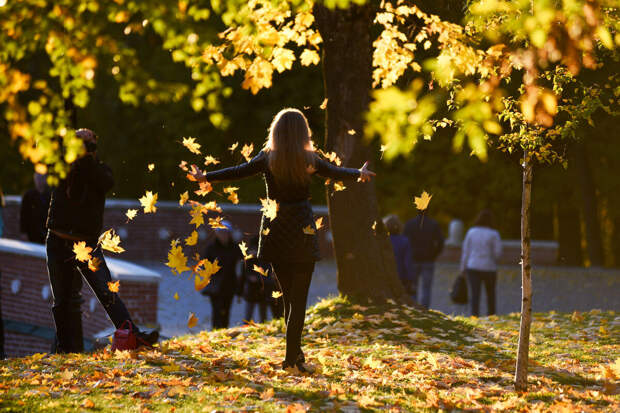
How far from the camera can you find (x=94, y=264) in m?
7.26

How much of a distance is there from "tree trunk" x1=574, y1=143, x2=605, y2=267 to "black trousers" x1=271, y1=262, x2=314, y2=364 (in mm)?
18448

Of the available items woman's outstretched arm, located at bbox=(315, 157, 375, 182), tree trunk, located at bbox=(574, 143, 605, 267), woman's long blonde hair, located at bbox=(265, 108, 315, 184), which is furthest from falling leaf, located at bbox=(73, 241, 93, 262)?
tree trunk, located at bbox=(574, 143, 605, 267)

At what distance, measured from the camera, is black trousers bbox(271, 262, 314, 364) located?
19.9 feet

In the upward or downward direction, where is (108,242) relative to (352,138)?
downward

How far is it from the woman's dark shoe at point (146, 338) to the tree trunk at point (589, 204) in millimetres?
17964

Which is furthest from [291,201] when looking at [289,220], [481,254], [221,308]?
[481,254]

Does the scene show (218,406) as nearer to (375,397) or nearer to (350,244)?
(375,397)

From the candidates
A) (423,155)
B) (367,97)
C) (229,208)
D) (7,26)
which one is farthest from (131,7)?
(423,155)

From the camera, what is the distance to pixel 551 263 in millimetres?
26391

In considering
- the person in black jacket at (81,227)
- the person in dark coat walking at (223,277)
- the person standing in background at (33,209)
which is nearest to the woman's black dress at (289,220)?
the person in black jacket at (81,227)

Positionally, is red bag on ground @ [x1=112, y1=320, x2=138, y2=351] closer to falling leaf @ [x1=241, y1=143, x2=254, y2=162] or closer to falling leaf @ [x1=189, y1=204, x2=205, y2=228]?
falling leaf @ [x1=189, y1=204, x2=205, y2=228]

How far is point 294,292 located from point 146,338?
6.56 feet

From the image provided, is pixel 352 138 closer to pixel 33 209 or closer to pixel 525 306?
pixel 525 306

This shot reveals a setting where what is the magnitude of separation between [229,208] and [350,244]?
16836mm
